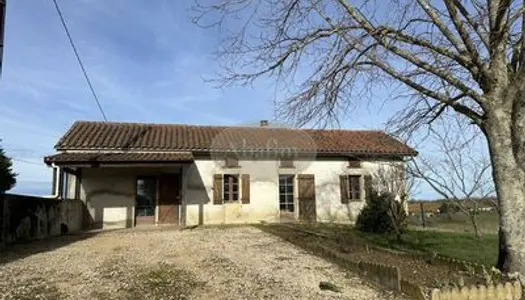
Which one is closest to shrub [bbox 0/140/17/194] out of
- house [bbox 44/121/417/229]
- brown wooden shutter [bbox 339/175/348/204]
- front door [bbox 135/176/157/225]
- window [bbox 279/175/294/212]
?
house [bbox 44/121/417/229]

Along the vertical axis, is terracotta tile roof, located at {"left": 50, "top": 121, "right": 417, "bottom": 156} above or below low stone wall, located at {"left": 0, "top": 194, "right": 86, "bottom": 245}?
above

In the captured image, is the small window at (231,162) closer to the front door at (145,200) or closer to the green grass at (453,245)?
the front door at (145,200)

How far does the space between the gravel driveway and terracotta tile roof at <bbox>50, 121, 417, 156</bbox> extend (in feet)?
19.8

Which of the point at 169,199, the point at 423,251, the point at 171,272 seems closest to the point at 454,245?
the point at 423,251

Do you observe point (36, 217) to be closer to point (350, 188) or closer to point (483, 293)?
point (483, 293)

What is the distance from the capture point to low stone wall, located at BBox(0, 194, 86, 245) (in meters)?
9.72

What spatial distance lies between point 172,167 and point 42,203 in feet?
17.6

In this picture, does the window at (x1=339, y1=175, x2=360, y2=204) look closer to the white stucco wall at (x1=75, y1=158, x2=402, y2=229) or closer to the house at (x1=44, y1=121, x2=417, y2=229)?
the house at (x1=44, y1=121, x2=417, y2=229)

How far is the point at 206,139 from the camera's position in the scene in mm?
17750

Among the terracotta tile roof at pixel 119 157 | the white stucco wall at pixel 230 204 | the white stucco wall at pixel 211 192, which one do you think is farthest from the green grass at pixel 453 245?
the terracotta tile roof at pixel 119 157

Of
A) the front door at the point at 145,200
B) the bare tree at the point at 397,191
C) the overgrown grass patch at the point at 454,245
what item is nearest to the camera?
the overgrown grass patch at the point at 454,245

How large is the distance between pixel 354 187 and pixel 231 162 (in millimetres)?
5627

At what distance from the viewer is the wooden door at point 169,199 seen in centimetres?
1614

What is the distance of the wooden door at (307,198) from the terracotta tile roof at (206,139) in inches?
51.5
